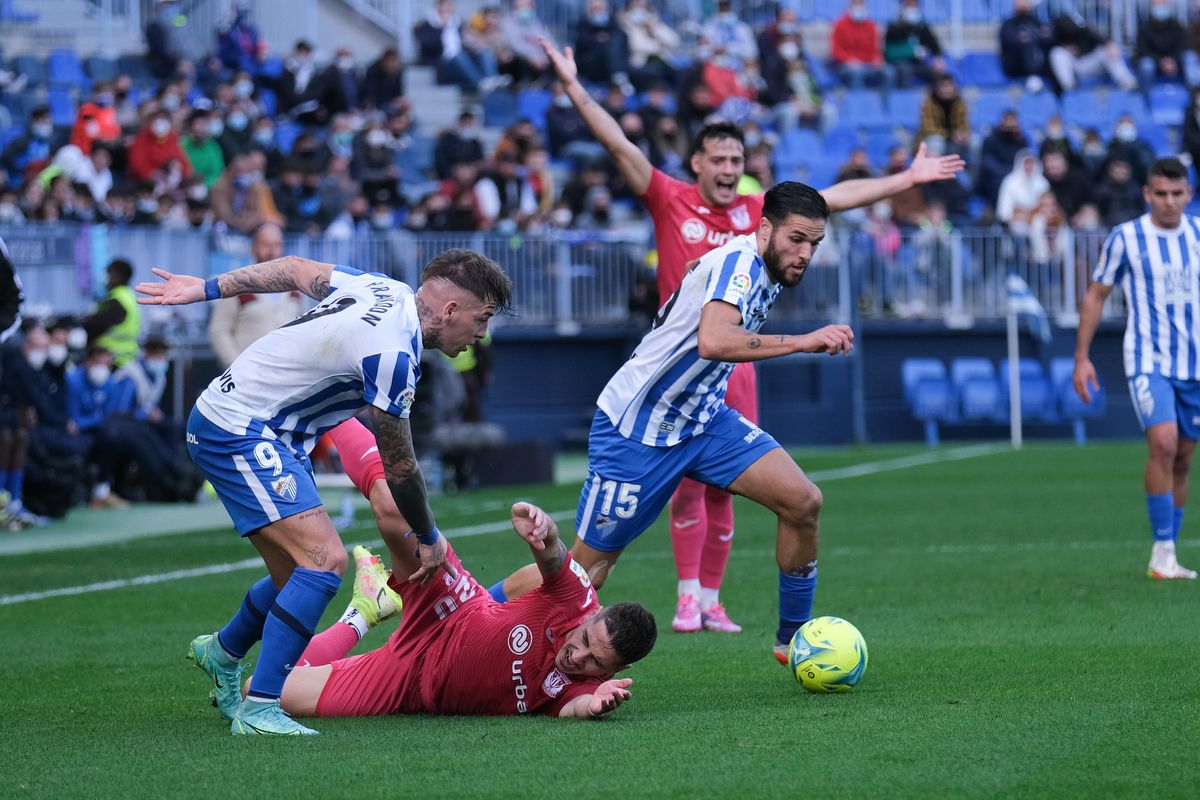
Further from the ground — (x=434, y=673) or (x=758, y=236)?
(x=758, y=236)

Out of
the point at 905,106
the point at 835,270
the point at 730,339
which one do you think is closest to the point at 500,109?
the point at 835,270

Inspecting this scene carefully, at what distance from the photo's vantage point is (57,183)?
21.3 meters

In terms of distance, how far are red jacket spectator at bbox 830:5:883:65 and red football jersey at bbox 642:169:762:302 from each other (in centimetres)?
2260

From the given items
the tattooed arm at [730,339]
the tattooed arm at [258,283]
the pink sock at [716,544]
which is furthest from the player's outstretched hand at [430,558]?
the pink sock at [716,544]

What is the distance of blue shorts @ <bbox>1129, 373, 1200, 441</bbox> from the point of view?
1085 centimetres

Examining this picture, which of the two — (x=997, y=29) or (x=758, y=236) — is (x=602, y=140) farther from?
(x=997, y=29)

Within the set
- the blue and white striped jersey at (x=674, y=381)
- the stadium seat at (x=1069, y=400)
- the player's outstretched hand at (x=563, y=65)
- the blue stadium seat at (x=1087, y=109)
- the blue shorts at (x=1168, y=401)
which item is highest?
the blue stadium seat at (x=1087, y=109)

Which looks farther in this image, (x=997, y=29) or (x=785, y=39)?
(x=997, y=29)

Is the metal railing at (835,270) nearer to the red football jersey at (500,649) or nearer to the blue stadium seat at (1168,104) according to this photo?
the blue stadium seat at (1168,104)

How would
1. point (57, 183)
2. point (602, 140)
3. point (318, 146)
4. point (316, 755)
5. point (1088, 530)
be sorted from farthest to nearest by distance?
point (318, 146) < point (57, 183) < point (1088, 530) < point (602, 140) < point (316, 755)

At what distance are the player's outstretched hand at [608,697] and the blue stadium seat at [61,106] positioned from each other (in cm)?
2281

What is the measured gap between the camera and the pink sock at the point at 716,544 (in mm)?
9531

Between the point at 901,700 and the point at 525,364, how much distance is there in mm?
19500

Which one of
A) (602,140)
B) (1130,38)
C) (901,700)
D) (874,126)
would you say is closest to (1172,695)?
(901,700)
